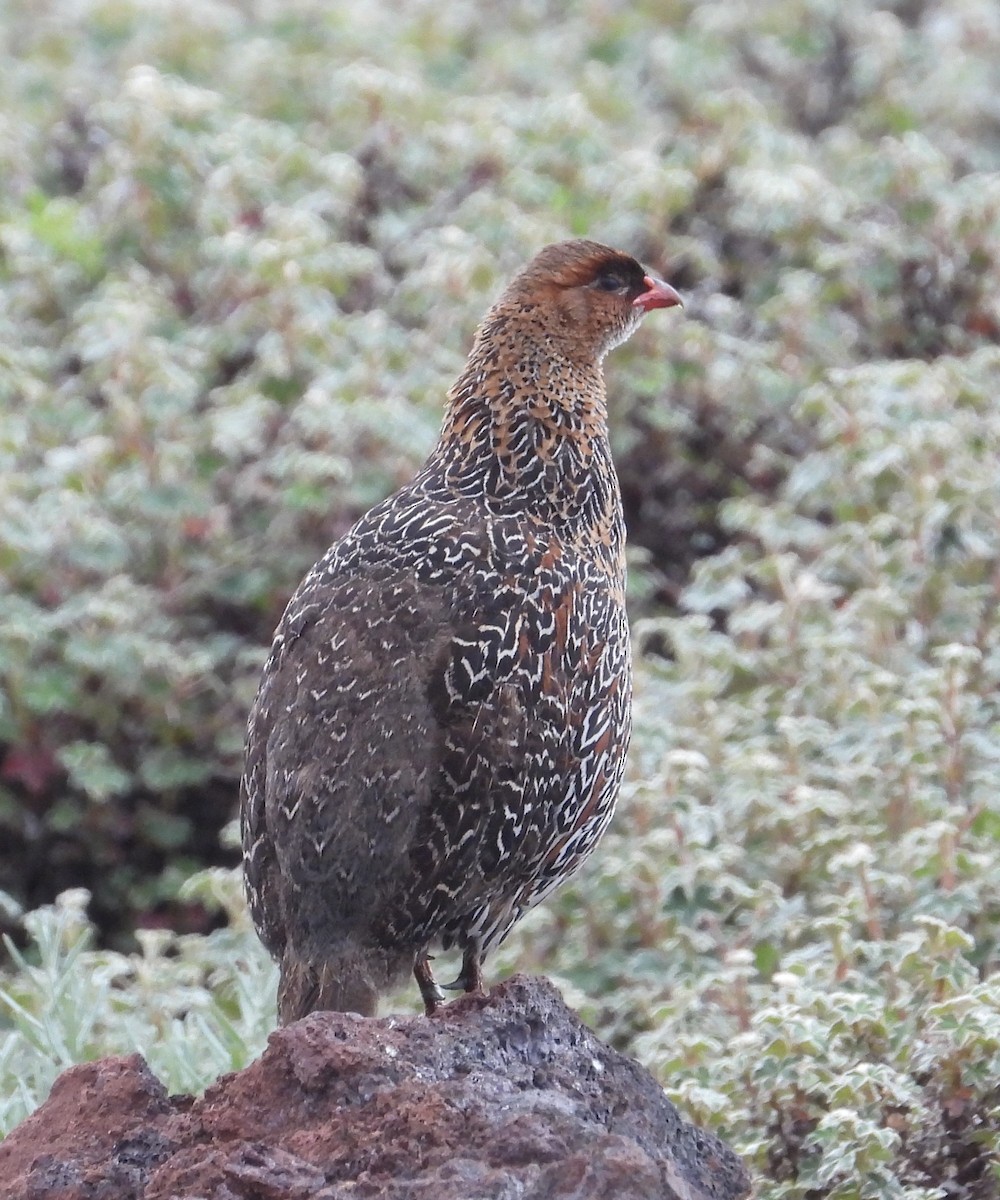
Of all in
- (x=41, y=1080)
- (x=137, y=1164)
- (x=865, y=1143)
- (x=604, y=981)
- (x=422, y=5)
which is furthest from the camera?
(x=422, y=5)

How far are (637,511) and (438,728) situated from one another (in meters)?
4.55

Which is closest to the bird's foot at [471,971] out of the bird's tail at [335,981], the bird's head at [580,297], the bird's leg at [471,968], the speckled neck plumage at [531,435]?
the bird's leg at [471,968]

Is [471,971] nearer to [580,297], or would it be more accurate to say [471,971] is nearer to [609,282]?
→ [580,297]

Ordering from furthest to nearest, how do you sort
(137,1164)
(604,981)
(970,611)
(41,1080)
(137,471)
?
(137,471), (970,611), (604,981), (41,1080), (137,1164)

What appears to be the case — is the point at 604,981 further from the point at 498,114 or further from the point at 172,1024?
the point at 498,114

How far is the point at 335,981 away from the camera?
3.96 metres

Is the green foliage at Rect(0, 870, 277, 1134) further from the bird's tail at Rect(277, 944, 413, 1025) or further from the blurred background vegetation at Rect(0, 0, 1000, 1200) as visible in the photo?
the bird's tail at Rect(277, 944, 413, 1025)

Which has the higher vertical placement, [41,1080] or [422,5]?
[422,5]

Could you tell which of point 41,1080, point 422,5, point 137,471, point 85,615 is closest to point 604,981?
point 41,1080

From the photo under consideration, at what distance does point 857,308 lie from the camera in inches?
361

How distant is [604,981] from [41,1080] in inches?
69.3

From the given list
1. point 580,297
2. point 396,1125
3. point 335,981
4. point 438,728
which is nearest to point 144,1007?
point 335,981

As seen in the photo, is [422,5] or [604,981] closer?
[604,981]

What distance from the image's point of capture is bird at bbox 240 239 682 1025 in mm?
3953
